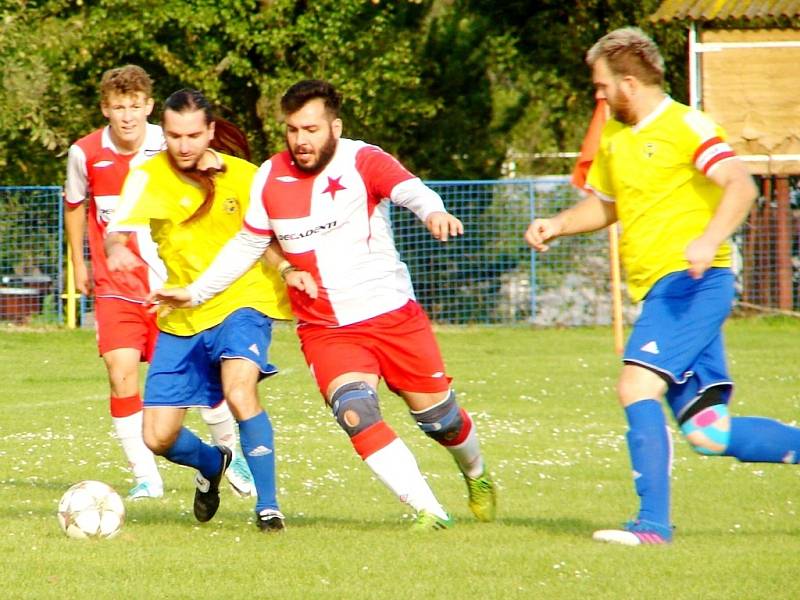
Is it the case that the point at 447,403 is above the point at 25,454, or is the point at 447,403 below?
above

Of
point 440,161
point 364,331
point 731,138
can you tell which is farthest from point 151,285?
point 440,161

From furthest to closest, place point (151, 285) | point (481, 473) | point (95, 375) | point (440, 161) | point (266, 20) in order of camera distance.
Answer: point (440, 161) → point (266, 20) → point (95, 375) → point (151, 285) → point (481, 473)

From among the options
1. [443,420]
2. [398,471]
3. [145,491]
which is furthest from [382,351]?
[145,491]

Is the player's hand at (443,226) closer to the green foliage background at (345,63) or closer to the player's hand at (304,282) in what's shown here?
the player's hand at (304,282)

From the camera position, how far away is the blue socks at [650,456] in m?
5.96

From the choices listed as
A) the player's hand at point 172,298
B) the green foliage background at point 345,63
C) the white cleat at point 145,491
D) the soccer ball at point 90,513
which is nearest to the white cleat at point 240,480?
the white cleat at point 145,491

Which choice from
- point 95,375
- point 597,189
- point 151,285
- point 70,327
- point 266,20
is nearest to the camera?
point 597,189

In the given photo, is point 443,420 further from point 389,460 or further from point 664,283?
point 664,283

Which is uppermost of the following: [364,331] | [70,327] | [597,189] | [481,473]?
[597,189]

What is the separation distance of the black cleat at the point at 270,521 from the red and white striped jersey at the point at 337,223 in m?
0.90

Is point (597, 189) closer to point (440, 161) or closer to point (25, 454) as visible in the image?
point (25, 454)

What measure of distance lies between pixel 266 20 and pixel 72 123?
3553 mm

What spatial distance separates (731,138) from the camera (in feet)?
70.4

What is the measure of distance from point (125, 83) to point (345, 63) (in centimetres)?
1577
